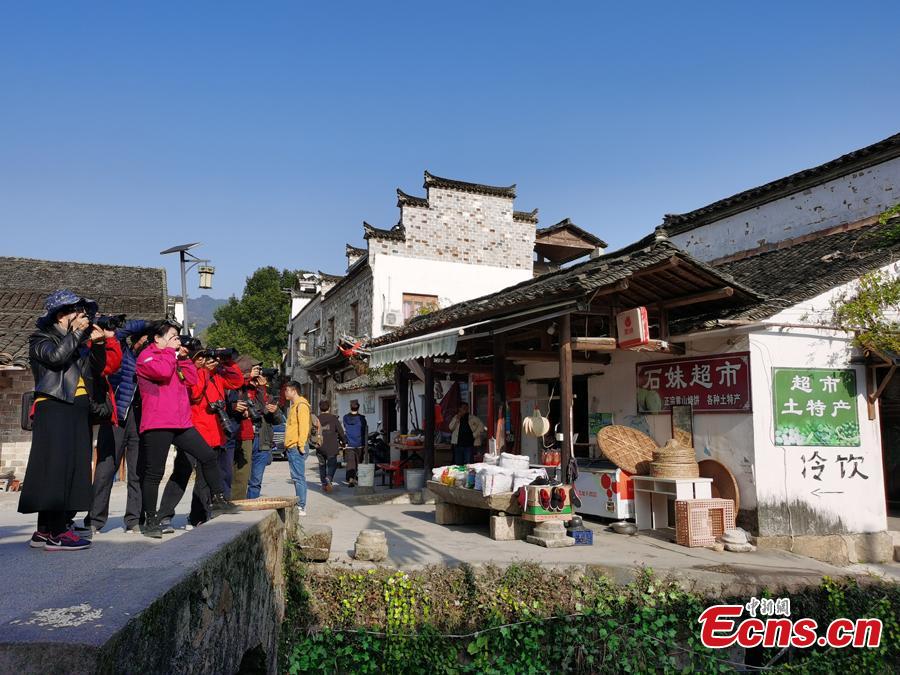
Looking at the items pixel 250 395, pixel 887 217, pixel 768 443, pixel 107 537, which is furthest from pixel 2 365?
pixel 887 217

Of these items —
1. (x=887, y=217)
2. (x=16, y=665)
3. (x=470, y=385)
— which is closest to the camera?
(x=16, y=665)

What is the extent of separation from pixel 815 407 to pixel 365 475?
293 inches

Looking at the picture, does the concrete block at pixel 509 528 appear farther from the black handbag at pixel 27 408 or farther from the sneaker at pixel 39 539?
the black handbag at pixel 27 408

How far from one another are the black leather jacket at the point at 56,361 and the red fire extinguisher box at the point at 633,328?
5.87m

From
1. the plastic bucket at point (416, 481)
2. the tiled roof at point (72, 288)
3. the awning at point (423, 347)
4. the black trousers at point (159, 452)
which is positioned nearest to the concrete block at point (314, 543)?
the black trousers at point (159, 452)

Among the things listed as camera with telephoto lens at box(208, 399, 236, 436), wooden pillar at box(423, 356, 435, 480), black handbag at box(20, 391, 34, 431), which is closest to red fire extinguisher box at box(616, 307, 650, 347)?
wooden pillar at box(423, 356, 435, 480)

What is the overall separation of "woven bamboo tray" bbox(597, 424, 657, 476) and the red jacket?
4.53m

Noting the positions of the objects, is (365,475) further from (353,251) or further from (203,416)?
(353,251)

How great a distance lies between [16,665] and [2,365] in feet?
32.9

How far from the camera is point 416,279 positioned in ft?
65.6

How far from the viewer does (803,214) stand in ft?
39.7

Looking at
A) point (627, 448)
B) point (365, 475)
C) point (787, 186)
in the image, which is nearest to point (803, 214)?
point (787, 186)

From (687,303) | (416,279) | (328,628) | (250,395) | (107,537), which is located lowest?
(328,628)

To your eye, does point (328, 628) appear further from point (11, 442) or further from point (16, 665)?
point (11, 442)
